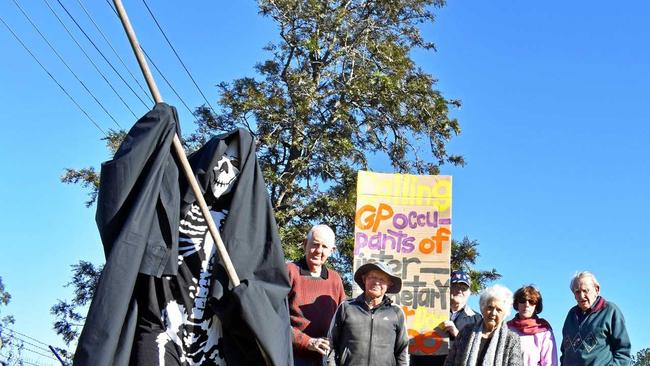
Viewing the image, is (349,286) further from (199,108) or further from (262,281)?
(262,281)

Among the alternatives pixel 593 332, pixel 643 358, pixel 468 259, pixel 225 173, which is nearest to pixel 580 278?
pixel 593 332

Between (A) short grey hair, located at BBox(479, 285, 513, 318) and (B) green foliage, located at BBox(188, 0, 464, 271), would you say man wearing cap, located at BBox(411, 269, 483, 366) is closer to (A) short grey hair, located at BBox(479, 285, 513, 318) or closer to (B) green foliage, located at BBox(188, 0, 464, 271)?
(A) short grey hair, located at BBox(479, 285, 513, 318)

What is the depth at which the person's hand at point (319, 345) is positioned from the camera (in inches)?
222

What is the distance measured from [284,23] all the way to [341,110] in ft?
7.80

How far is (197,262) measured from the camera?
10.4 ft

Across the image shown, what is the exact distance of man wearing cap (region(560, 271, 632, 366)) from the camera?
608 cm

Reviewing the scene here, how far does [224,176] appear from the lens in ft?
10.8

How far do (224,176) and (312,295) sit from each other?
2765 millimetres

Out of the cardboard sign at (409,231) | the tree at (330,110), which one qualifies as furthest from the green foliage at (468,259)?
the cardboard sign at (409,231)

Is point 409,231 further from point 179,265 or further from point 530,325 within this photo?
point 179,265

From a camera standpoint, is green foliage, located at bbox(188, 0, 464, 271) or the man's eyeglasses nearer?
the man's eyeglasses

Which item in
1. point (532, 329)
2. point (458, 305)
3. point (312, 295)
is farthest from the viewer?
point (458, 305)

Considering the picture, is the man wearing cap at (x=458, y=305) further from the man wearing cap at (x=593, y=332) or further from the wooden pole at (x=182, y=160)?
the wooden pole at (x=182, y=160)

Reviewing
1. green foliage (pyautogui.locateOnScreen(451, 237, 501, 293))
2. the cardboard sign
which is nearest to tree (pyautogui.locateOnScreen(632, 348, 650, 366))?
green foliage (pyautogui.locateOnScreen(451, 237, 501, 293))
